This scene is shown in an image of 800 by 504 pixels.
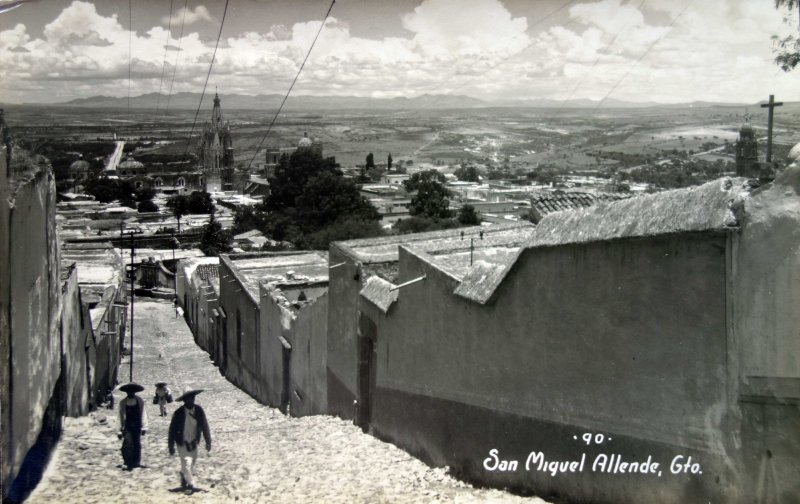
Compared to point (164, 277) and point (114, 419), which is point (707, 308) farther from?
point (164, 277)

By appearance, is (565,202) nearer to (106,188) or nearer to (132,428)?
(132,428)

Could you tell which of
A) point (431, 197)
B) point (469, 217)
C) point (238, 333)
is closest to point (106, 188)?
point (238, 333)

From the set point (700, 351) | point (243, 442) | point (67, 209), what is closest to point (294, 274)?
point (67, 209)

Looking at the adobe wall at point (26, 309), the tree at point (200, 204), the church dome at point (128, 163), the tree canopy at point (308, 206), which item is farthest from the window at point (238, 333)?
the tree at point (200, 204)

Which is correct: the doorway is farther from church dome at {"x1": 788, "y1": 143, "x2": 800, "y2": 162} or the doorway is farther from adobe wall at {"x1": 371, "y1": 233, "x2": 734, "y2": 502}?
church dome at {"x1": 788, "y1": 143, "x2": 800, "y2": 162}

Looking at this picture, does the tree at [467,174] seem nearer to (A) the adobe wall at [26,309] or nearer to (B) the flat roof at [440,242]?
(B) the flat roof at [440,242]
